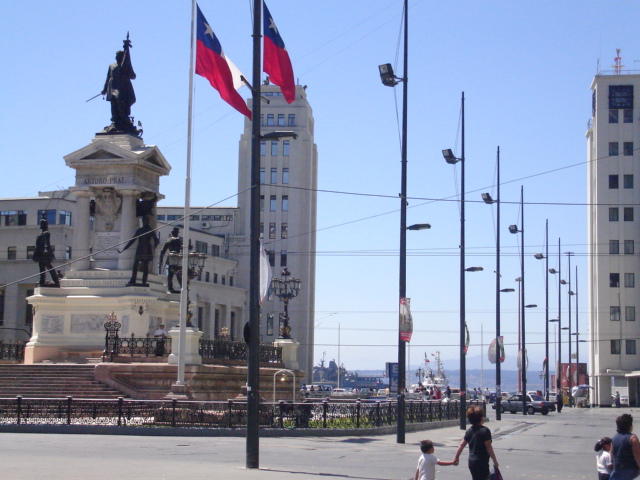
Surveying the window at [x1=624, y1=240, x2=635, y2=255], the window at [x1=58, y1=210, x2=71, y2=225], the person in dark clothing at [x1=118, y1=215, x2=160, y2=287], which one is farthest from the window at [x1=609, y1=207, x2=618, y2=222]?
the person in dark clothing at [x1=118, y1=215, x2=160, y2=287]

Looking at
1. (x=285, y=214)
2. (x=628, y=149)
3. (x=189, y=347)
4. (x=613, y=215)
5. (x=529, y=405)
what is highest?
(x=628, y=149)

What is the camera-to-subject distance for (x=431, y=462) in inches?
511

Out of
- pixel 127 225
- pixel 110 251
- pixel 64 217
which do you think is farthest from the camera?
pixel 64 217

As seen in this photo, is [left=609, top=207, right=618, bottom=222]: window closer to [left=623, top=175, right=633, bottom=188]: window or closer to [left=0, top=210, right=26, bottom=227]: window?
[left=623, top=175, right=633, bottom=188]: window

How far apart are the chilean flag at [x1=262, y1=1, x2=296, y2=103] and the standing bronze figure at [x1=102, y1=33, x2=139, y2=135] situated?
74.5 ft

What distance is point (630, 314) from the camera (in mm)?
102750

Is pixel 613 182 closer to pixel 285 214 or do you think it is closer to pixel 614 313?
pixel 614 313

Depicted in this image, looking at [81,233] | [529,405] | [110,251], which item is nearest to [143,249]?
[110,251]

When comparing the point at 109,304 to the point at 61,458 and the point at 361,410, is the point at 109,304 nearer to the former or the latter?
the point at 361,410

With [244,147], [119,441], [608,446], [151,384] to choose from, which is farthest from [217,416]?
[244,147]

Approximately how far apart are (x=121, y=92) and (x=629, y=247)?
236 ft

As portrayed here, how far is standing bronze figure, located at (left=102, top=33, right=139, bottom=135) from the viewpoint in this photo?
146 ft

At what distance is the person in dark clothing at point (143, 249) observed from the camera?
4119 cm

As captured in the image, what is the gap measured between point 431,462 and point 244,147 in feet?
351
